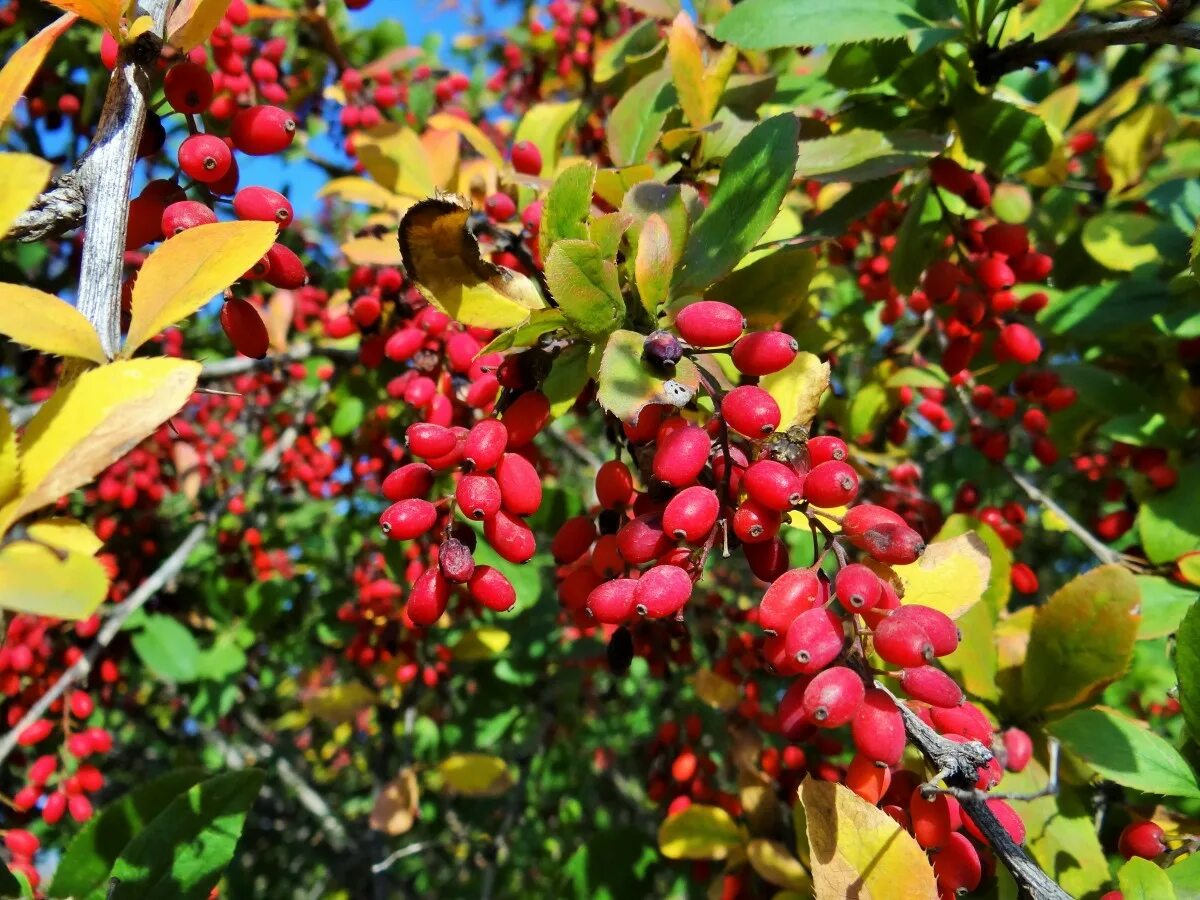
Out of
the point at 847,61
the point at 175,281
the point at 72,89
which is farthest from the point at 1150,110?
the point at 72,89

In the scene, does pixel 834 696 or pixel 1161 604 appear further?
pixel 1161 604

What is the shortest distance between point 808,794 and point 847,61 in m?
1.32

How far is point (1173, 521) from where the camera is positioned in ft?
5.46

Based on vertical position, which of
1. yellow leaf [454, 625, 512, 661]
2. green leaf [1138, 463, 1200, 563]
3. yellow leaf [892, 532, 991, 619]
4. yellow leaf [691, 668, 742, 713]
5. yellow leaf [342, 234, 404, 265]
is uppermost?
yellow leaf [342, 234, 404, 265]

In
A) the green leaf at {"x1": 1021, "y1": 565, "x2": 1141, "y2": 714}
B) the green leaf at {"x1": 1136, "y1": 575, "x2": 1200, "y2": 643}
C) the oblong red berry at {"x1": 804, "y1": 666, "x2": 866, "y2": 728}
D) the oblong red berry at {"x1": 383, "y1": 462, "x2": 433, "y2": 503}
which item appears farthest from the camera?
the green leaf at {"x1": 1136, "y1": 575, "x2": 1200, "y2": 643}

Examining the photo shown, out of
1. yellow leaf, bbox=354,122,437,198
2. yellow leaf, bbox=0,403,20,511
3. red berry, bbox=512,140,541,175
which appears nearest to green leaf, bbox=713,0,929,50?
red berry, bbox=512,140,541,175

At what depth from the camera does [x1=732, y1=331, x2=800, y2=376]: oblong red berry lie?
2.89 feet

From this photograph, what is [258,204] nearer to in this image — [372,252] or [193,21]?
[193,21]

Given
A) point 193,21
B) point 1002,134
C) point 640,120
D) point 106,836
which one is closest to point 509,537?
point 193,21

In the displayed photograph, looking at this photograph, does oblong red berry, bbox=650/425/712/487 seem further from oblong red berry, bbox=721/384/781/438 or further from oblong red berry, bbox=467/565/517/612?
oblong red berry, bbox=467/565/517/612

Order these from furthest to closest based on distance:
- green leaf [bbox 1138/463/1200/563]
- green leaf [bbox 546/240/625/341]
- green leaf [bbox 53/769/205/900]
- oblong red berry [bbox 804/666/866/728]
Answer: green leaf [bbox 1138/463/1200/563] → green leaf [bbox 53/769/205/900] → green leaf [bbox 546/240/625/341] → oblong red berry [bbox 804/666/866/728]

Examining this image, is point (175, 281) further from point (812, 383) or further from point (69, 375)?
point (812, 383)

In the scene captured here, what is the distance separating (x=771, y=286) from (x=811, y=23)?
53 centimetres

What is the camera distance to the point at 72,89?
2822 mm
